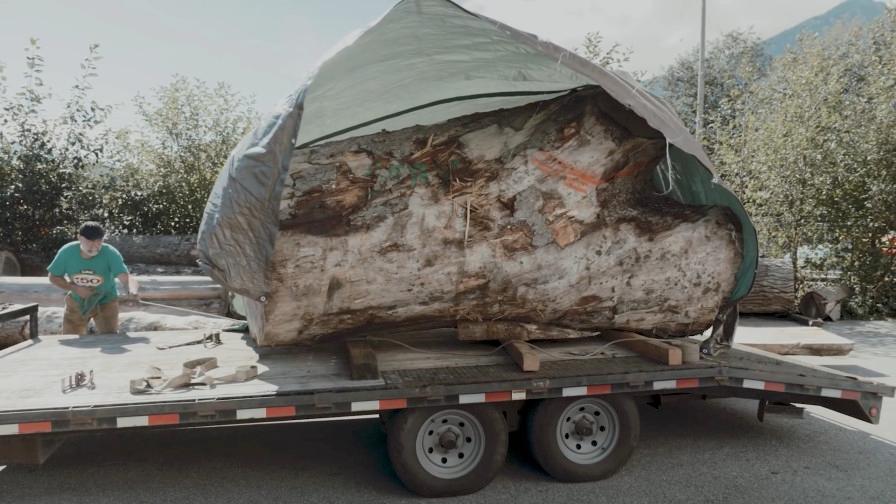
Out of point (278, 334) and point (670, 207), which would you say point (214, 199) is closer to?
point (278, 334)

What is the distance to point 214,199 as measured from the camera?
4.25 metres

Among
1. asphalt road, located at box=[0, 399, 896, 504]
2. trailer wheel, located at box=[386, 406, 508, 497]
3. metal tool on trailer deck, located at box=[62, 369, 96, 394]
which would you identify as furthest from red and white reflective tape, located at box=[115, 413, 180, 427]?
trailer wheel, located at box=[386, 406, 508, 497]

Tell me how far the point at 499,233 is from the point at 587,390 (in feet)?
4.51

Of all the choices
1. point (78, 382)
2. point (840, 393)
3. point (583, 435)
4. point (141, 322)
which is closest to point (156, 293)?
point (141, 322)

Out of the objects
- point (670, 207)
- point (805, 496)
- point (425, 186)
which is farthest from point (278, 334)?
point (805, 496)

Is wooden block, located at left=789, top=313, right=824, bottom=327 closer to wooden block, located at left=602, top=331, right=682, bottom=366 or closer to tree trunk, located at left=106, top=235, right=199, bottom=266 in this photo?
wooden block, located at left=602, top=331, right=682, bottom=366

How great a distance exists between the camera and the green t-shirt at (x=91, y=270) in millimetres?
6160

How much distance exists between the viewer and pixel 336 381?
4.32 metres

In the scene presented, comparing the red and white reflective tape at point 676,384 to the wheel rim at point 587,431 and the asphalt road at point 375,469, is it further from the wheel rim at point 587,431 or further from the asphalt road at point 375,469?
the asphalt road at point 375,469

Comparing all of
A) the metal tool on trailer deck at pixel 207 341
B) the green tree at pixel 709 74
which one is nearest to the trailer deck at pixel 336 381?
the metal tool on trailer deck at pixel 207 341

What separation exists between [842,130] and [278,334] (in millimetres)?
11251

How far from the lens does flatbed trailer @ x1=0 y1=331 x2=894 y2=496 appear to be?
3.87 meters

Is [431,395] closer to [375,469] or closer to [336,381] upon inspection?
[336,381]

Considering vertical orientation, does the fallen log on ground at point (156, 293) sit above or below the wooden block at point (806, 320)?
above
